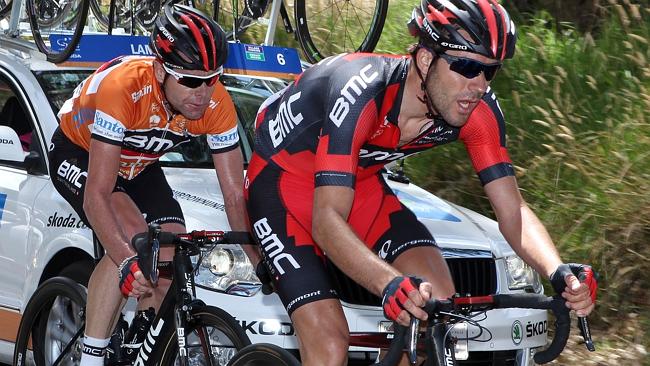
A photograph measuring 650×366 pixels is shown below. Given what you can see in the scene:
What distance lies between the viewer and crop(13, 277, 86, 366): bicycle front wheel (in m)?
6.24

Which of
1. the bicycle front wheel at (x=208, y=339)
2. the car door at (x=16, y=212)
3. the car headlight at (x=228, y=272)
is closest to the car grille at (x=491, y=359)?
the car headlight at (x=228, y=272)

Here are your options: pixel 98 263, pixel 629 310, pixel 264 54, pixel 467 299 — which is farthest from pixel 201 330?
pixel 629 310

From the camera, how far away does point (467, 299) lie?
4.00m

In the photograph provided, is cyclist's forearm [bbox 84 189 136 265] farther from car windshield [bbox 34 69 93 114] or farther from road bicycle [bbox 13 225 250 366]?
car windshield [bbox 34 69 93 114]

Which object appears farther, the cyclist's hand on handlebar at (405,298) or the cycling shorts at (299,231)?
the cycling shorts at (299,231)

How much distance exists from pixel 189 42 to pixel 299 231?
116cm

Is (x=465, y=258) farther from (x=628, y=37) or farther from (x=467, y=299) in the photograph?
(x=628, y=37)

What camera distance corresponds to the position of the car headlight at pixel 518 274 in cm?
634

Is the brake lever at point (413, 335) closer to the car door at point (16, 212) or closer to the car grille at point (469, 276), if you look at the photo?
the car grille at point (469, 276)

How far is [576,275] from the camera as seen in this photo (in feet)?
13.4

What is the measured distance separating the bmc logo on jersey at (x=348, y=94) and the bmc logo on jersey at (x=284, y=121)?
312mm

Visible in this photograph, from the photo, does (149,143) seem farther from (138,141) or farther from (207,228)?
(207,228)

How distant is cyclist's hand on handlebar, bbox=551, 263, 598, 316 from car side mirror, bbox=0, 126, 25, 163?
3.41 meters

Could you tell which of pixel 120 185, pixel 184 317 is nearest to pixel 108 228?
pixel 184 317
